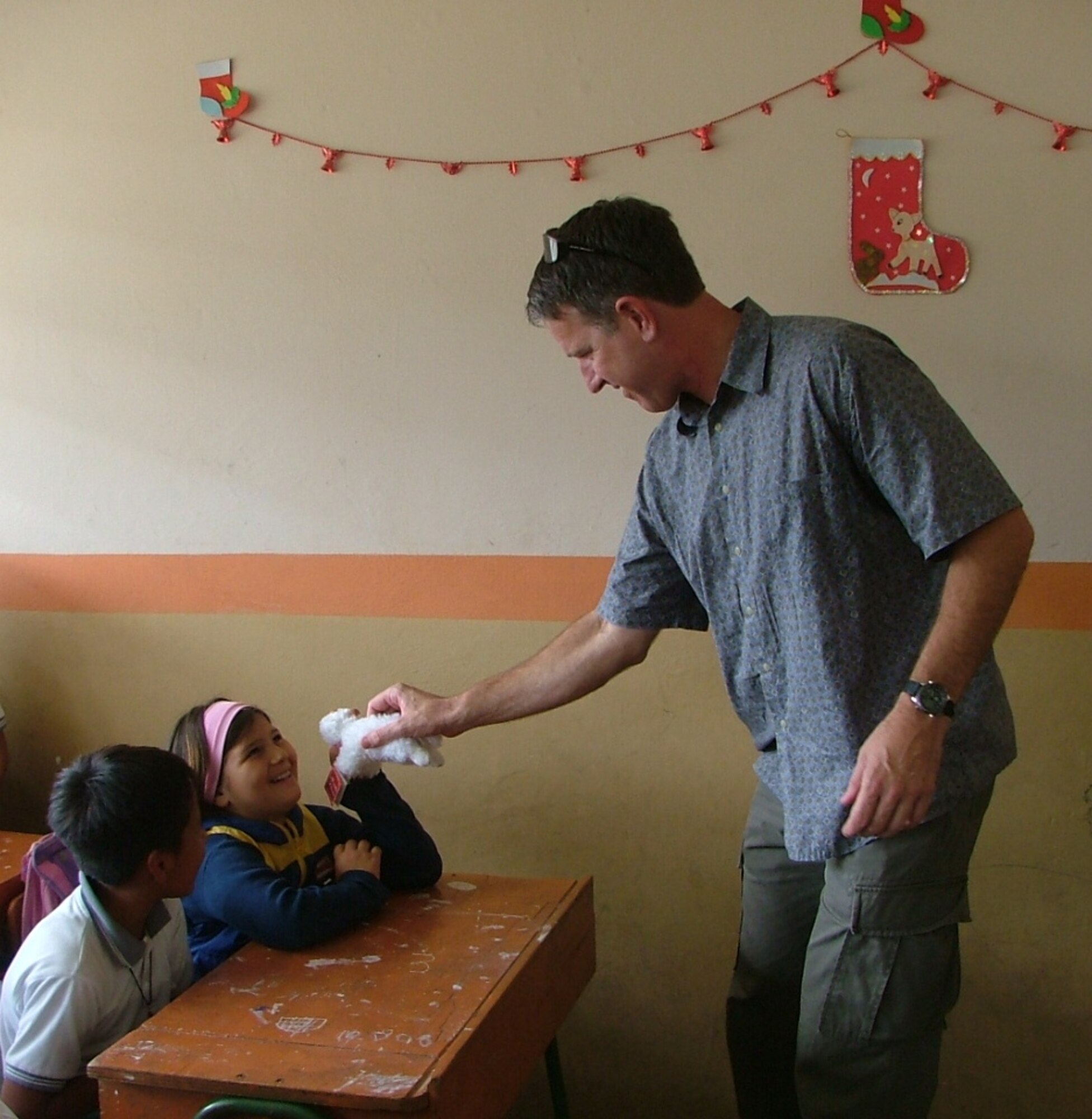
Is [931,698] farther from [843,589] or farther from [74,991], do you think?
[74,991]

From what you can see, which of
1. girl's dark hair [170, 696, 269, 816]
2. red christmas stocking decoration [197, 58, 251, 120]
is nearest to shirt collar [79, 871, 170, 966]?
girl's dark hair [170, 696, 269, 816]

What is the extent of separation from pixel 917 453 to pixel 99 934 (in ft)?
4.51

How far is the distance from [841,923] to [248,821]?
1.01 m

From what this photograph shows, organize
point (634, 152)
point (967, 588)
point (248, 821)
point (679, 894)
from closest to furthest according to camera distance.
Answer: point (967, 588)
point (248, 821)
point (634, 152)
point (679, 894)

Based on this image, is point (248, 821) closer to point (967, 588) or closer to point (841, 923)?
point (841, 923)

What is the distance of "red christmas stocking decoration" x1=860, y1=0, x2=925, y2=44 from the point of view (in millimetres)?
2244

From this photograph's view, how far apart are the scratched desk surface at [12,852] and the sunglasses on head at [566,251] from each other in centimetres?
154

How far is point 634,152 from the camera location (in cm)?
240

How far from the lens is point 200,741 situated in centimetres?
212

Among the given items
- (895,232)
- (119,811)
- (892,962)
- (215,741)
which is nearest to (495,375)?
(895,232)

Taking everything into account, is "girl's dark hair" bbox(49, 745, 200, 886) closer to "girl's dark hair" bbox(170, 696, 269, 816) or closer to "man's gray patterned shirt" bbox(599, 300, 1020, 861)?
"girl's dark hair" bbox(170, 696, 269, 816)

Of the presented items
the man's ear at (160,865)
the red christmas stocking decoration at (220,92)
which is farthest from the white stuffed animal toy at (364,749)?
the red christmas stocking decoration at (220,92)

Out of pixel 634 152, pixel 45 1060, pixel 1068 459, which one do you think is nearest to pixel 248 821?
pixel 45 1060

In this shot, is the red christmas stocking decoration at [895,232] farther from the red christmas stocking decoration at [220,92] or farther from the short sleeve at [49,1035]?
the short sleeve at [49,1035]
